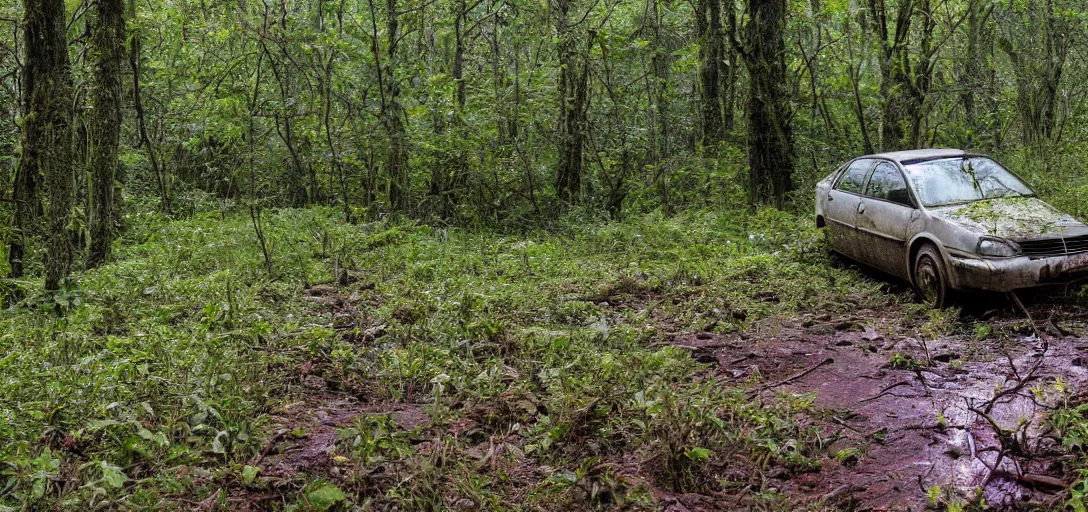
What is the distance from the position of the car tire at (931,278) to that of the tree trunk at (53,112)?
8792 millimetres

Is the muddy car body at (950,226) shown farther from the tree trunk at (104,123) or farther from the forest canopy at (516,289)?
the tree trunk at (104,123)

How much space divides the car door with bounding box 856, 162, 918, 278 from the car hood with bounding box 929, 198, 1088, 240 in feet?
1.51

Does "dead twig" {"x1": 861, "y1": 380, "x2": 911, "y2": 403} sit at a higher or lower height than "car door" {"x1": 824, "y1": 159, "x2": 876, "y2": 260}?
lower

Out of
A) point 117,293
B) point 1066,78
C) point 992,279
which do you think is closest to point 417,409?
point 117,293

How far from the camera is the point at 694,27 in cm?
2145

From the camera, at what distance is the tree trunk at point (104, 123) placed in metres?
10.9

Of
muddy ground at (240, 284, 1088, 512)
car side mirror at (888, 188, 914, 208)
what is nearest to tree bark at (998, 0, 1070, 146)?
car side mirror at (888, 188, 914, 208)

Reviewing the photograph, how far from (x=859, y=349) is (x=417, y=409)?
12.8ft

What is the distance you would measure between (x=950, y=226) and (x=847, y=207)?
221 centimetres

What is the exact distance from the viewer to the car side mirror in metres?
8.57

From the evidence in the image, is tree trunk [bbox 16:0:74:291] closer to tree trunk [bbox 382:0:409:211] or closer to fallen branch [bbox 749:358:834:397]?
tree trunk [bbox 382:0:409:211]

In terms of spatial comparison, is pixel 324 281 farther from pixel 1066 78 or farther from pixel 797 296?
pixel 1066 78

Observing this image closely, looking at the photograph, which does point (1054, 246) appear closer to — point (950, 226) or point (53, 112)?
point (950, 226)

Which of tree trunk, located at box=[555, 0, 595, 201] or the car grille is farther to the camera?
tree trunk, located at box=[555, 0, 595, 201]
